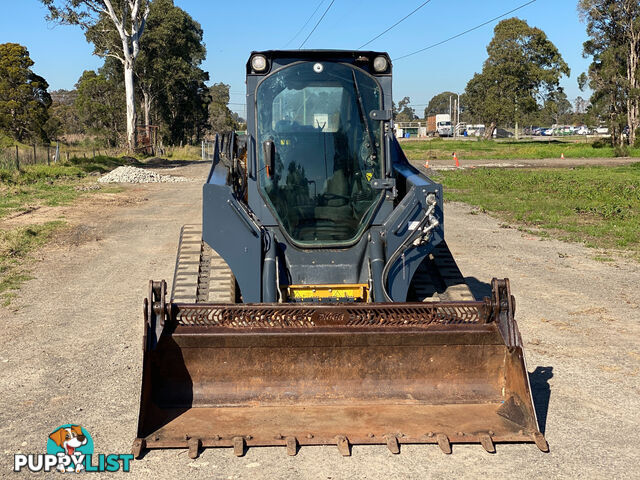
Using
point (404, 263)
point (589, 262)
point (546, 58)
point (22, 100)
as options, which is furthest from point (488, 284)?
point (546, 58)

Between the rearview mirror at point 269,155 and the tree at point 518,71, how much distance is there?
216ft

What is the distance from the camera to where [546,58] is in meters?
70.3

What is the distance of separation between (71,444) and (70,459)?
203 millimetres

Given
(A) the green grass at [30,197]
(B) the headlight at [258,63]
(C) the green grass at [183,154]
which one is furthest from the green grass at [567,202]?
(C) the green grass at [183,154]

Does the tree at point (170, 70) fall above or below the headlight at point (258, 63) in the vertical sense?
above

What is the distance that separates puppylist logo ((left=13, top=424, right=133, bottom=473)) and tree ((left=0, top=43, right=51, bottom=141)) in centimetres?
4746

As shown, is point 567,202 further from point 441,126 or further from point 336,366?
point 441,126

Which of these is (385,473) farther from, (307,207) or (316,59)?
(316,59)

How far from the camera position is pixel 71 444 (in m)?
5.11

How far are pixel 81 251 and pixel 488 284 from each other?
7.68 m

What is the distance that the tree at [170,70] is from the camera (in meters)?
54.0

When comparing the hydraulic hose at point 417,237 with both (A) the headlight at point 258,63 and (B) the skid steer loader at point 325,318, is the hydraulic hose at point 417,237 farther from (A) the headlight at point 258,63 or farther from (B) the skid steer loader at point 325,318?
(A) the headlight at point 258,63

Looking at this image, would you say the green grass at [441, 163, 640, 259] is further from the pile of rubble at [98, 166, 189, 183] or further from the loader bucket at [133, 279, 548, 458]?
the pile of rubble at [98, 166, 189, 183]

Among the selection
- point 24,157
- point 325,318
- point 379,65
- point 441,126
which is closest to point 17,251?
point 379,65
